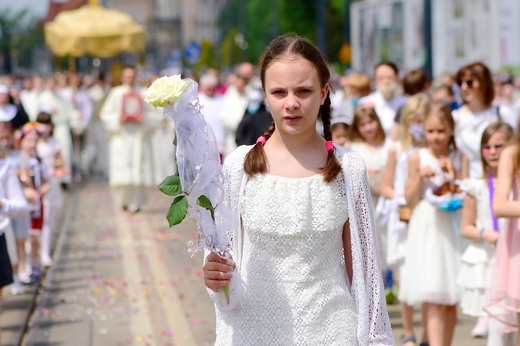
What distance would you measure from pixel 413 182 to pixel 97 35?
1961 cm

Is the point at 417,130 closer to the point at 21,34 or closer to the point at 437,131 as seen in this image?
the point at 437,131

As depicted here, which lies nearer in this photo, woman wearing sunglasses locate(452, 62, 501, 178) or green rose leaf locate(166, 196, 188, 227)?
green rose leaf locate(166, 196, 188, 227)

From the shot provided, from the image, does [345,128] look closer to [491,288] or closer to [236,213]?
[491,288]

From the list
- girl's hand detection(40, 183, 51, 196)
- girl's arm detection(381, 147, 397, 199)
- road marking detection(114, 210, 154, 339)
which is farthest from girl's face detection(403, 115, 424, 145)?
girl's hand detection(40, 183, 51, 196)

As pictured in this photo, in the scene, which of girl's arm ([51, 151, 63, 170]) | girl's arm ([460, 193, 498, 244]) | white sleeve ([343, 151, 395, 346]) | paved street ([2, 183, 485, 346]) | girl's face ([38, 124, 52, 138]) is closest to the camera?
white sleeve ([343, 151, 395, 346])

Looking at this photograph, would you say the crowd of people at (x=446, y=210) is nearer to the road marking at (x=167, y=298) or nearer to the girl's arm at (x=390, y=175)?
the girl's arm at (x=390, y=175)

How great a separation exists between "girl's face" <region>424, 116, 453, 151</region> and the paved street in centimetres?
157

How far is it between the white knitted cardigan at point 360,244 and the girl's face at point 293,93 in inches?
8.5

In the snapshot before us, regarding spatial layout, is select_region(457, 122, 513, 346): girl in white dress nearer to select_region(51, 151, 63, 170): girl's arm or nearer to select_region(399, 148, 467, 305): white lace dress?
select_region(399, 148, 467, 305): white lace dress

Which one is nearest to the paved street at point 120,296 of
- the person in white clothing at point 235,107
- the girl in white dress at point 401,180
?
the girl in white dress at point 401,180

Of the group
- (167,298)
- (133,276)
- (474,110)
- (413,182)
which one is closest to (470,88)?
(474,110)

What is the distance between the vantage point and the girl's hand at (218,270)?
168 inches

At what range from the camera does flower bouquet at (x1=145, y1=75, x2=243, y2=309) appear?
4230 millimetres

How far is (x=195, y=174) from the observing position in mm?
4230
